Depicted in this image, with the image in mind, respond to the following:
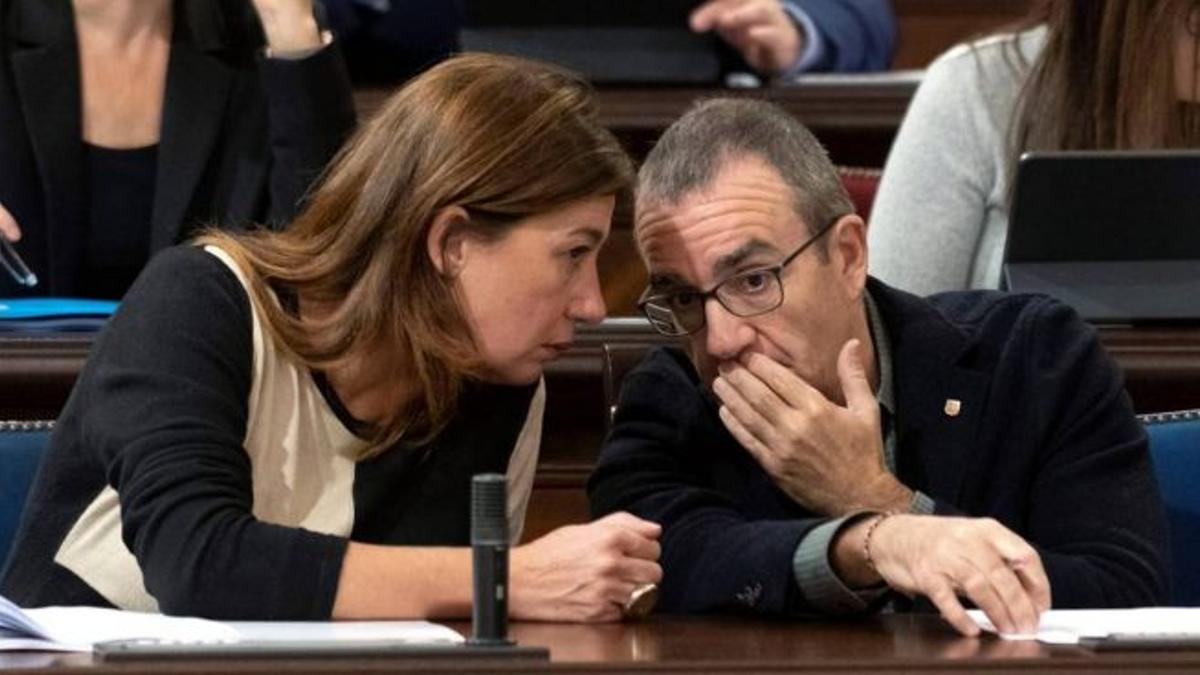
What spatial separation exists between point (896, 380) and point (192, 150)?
1.01 meters

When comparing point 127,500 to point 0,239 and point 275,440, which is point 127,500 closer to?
point 275,440

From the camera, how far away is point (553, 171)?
96.1 inches

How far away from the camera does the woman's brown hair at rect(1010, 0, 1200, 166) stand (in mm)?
3279

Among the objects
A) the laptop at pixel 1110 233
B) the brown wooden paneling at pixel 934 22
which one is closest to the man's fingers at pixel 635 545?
the laptop at pixel 1110 233

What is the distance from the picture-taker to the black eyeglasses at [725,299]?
2.54 metres

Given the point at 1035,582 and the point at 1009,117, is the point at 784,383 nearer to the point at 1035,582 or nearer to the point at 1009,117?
the point at 1035,582

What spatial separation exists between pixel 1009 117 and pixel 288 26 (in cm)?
92

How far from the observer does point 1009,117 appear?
3.41 meters

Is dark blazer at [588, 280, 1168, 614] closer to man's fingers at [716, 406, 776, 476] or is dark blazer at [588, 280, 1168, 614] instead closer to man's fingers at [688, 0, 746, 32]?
man's fingers at [716, 406, 776, 476]

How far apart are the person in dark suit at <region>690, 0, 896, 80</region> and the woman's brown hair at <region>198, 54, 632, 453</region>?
151 cm

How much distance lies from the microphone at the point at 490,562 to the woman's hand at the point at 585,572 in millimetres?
233

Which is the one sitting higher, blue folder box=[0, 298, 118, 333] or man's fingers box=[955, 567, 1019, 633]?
man's fingers box=[955, 567, 1019, 633]

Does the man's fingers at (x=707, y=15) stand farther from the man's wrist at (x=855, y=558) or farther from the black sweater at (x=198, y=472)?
the man's wrist at (x=855, y=558)

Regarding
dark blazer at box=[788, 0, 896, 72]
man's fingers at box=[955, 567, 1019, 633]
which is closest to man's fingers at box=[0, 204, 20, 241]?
man's fingers at box=[955, 567, 1019, 633]
